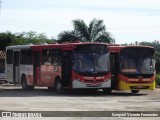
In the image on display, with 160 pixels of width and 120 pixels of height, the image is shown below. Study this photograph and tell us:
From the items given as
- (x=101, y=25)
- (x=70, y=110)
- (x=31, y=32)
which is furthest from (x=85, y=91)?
(x=31, y=32)

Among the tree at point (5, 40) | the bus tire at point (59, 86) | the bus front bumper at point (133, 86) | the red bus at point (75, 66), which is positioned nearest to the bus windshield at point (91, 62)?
the red bus at point (75, 66)

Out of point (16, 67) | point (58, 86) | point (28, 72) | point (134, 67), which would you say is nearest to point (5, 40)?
point (16, 67)

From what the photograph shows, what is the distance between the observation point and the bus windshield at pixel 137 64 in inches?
1104

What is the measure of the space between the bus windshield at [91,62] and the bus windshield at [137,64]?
0.92 m

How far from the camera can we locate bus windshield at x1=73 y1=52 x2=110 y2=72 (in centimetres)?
2723

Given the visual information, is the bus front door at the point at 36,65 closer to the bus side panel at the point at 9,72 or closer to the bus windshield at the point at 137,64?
the bus side panel at the point at 9,72

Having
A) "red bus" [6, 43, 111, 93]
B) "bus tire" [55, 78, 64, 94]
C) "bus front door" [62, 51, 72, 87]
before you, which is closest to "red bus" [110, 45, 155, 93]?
"red bus" [6, 43, 111, 93]

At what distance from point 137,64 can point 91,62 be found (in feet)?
8.22

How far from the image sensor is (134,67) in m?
28.1

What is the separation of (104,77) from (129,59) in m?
1.70

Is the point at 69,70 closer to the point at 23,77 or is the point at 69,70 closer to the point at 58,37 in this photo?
the point at 23,77

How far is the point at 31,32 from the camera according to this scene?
278 ft

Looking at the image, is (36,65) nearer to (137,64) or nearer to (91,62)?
(91,62)

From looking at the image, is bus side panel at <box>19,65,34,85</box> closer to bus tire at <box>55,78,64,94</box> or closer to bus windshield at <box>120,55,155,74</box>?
bus tire at <box>55,78,64,94</box>
